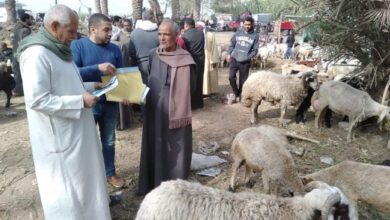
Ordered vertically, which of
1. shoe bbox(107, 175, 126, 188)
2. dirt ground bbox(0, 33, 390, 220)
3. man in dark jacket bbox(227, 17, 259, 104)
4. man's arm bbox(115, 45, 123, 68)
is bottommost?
dirt ground bbox(0, 33, 390, 220)

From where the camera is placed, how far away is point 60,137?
2850 mm

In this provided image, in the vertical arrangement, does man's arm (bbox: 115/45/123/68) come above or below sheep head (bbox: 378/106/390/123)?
above

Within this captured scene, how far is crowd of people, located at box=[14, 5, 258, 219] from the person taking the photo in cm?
271

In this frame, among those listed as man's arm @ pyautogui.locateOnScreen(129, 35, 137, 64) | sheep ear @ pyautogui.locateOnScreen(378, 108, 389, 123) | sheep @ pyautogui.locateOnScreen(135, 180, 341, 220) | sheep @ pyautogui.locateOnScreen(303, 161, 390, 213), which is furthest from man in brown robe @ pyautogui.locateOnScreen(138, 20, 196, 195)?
sheep ear @ pyautogui.locateOnScreen(378, 108, 389, 123)

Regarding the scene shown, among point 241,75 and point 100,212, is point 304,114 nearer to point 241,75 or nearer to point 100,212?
point 241,75

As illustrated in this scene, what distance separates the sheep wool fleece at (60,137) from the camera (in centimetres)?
266

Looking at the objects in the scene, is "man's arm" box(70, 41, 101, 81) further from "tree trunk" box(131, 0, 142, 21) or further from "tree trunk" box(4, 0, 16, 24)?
"tree trunk" box(4, 0, 16, 24)

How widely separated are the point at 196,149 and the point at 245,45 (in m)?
3.43

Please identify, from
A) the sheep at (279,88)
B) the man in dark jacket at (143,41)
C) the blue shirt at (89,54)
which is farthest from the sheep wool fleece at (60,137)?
the sheep at (279,88)

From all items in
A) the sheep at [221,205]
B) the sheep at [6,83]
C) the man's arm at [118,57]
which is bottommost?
the sheep at [6,83]

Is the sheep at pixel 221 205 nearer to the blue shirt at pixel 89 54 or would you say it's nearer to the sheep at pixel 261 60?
the blue shirt at pixel 89 54

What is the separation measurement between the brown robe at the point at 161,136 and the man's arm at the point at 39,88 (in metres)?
1.35

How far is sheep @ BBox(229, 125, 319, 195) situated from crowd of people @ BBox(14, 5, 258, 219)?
2.21ft

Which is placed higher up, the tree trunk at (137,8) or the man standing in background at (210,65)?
the tree trunk at (137,8)
